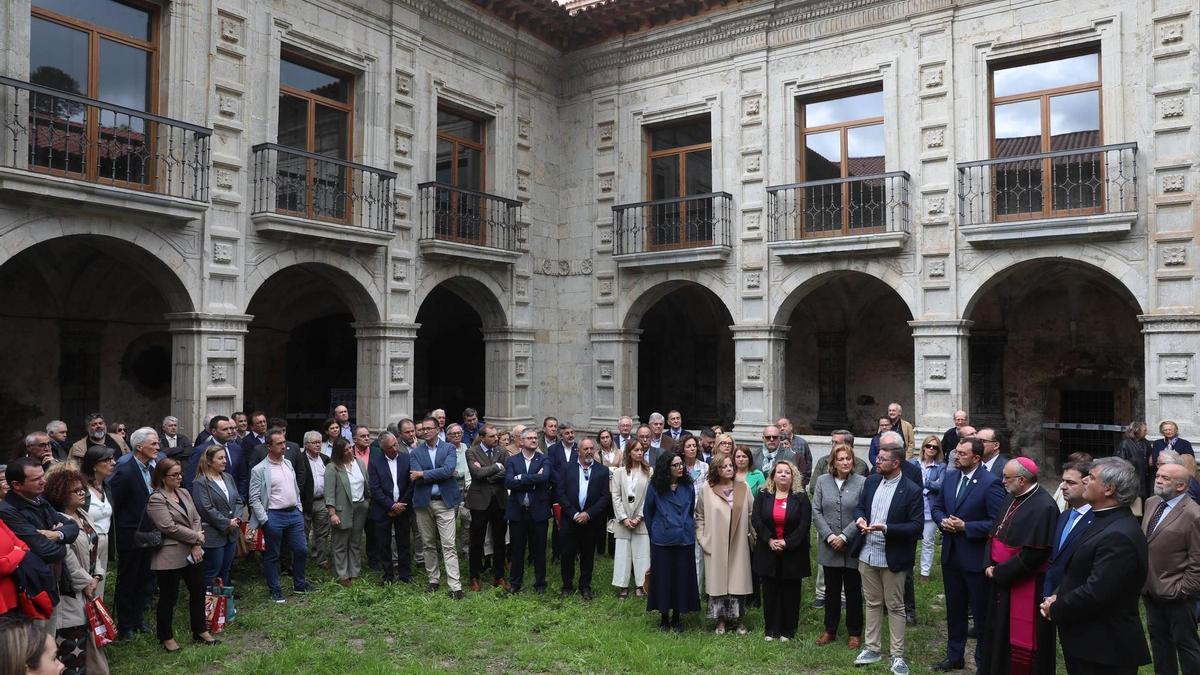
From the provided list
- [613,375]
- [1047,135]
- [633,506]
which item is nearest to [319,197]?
[613,375]

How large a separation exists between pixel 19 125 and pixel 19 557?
674 cm

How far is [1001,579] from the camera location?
5043 mm

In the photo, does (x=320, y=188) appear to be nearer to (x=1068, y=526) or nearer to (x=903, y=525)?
(x=903, y=525)

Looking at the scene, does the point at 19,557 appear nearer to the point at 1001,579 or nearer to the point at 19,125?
the point at 1001,579

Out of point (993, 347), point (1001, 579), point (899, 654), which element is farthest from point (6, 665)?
point (993, 347)

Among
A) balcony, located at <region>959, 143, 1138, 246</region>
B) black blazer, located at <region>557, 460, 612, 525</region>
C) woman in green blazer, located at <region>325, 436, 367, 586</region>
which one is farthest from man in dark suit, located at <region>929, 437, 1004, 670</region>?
balcony, located at <region>959, 143, 1138, 246</region>

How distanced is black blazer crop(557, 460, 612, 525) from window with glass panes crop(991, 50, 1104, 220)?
25.2ft

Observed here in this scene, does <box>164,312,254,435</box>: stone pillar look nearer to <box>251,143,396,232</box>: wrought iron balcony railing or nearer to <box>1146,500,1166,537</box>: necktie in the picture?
<box>251,143,396,232</box>: wrought iron balcony railing

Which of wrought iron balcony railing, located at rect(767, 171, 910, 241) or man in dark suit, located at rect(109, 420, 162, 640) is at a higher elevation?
wrought iron balcony railing, located at rect(767, 171, 910, 241)

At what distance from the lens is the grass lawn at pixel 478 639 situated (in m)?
6.26

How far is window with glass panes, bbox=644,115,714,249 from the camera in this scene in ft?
48.8

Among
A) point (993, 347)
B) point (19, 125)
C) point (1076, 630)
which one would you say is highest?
point (19, 125)

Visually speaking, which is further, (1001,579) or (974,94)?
(974,94)

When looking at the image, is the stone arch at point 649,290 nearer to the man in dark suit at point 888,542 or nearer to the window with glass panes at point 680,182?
the window with glass panes at point 680,182
